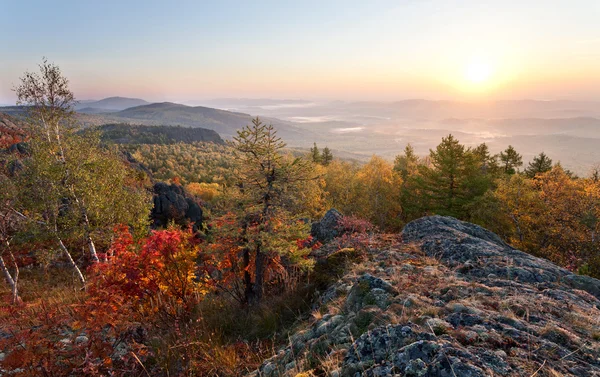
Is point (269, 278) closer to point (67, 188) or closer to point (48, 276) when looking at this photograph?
point (67, 188)

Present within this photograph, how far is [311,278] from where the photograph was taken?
27.7ft

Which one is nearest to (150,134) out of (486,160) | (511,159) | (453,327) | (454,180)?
(486,160)

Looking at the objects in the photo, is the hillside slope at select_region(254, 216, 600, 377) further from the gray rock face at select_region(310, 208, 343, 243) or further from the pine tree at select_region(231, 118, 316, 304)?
the gray rock face at select_region(310, 208, 343, 243)

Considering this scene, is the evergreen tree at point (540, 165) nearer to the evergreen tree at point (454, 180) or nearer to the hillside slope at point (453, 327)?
the evergreen tree at point (454, 180)

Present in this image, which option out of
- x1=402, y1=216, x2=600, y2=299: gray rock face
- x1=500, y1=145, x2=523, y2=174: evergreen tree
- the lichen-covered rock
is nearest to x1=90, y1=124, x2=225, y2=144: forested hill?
x1=500, y1=145, x2=523, y2=174: evergreen tree

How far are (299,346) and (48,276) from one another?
2190 centimetres

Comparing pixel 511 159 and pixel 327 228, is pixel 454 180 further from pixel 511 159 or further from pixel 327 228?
pixel 327 228

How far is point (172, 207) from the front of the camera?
30828mm

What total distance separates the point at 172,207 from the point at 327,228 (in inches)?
882

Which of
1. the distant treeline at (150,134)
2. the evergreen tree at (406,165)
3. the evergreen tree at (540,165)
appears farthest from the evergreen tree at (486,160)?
the distant treeline at (150,134)

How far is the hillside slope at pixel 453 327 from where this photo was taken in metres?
2.87

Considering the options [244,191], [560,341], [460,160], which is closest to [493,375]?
[560,341]

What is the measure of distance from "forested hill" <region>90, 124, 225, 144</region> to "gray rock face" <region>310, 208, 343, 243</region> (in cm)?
10808

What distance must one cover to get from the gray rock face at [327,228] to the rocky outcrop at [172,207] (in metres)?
18.3
